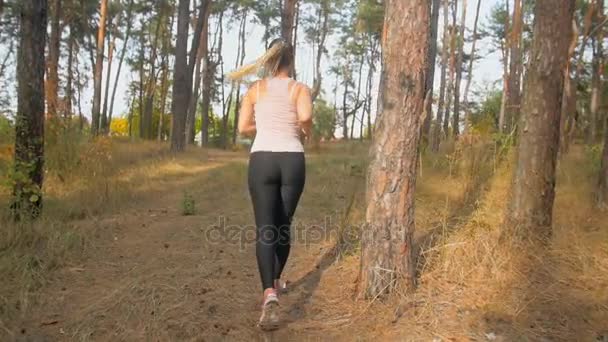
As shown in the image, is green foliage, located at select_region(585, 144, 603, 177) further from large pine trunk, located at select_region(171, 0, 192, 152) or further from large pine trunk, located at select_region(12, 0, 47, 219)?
large pine trunk, located at select_region(171, 0, 192, 152)

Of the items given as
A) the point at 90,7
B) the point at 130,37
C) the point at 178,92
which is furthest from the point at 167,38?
the point at 178,92

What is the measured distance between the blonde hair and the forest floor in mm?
1599

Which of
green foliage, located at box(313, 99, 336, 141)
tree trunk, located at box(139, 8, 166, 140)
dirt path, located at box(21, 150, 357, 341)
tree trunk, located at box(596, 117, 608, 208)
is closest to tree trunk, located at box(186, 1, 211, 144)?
tree trunk, located at box(139, 8, 166, 140)

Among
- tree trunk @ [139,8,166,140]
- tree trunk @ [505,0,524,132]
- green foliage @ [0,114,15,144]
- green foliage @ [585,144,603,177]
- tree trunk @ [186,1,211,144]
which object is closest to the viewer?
green foliage @ [0,114,15,144]

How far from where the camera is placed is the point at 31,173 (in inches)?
201

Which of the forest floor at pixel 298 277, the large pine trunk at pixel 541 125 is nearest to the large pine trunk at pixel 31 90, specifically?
the forest floor at pixel 298 277

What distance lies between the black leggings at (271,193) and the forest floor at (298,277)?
43 centimetres

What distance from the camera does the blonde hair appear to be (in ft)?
9.96

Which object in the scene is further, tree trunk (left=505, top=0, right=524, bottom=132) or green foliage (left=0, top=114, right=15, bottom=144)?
tree trunk (left=505, top=0, right=524, bottom=132)

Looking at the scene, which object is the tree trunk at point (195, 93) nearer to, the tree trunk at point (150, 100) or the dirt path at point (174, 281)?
the tree trunk at point (150, 100)

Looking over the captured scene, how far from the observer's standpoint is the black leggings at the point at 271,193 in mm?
2875

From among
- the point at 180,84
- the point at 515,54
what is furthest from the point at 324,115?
the point at 180,84

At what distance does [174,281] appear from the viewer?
3.55m

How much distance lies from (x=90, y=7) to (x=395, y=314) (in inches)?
916
